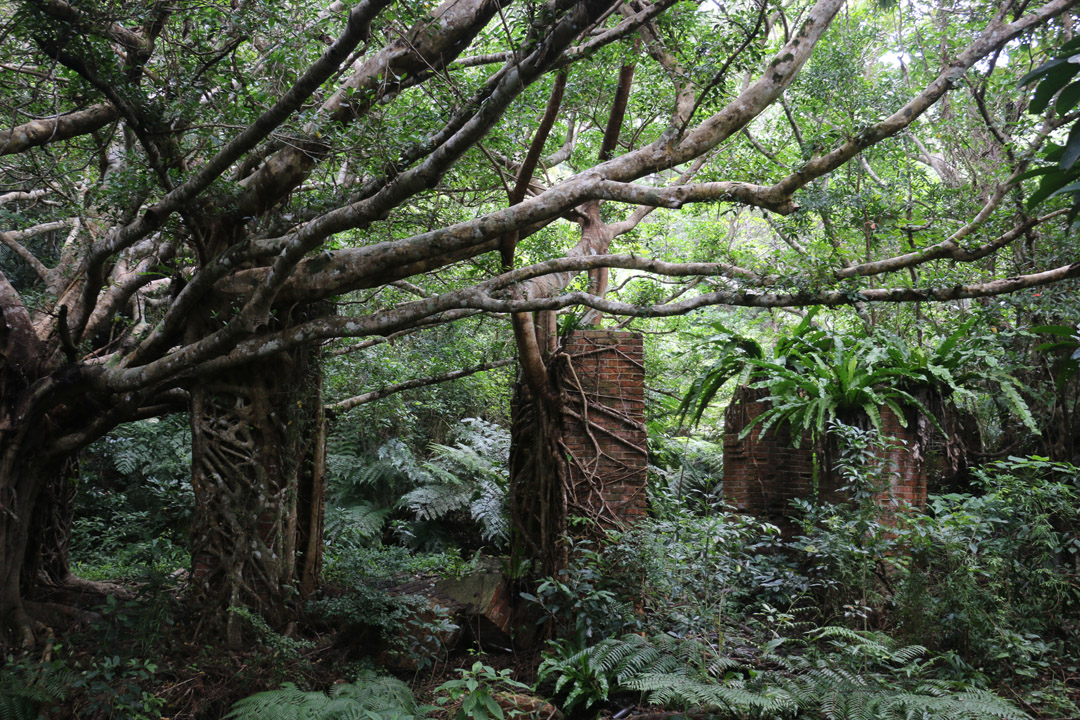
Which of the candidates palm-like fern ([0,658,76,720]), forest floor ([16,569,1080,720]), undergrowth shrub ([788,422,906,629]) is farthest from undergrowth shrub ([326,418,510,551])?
palm-like fern ([0,658,76,720])

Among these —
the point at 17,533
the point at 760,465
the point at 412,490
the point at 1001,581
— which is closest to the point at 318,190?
the point at 17,533

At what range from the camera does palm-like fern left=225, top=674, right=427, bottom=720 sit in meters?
3.66

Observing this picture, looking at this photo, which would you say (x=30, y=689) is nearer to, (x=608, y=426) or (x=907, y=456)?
(x=608, y=426)

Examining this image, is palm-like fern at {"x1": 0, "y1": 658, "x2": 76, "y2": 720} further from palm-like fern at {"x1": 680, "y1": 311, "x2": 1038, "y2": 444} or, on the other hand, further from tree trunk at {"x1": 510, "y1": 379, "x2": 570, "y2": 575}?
palm-like fern at {"x1": 680, "y1": 311, "x2": 1038, "y2": 444}

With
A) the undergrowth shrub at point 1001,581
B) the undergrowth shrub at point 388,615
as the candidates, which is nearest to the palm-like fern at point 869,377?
the undergrowth shrub at point 1001,581

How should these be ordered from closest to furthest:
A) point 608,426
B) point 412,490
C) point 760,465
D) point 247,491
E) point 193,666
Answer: point 193,666 < point 247,491 < point 608,426 < point 760,465 < point 412,490

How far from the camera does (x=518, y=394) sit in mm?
6738

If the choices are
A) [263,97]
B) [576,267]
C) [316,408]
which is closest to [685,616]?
[576,267]

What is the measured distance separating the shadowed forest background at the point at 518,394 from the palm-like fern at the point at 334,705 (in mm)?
30

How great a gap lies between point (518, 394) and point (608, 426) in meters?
1.11

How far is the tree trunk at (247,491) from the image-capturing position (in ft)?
17.1

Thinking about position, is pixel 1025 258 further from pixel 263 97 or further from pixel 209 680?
pixel 209 680

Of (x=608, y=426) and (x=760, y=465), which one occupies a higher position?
(x=608, y=426)

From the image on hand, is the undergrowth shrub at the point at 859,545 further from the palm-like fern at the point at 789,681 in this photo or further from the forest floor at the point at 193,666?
the forest floor at the point at 193,666
